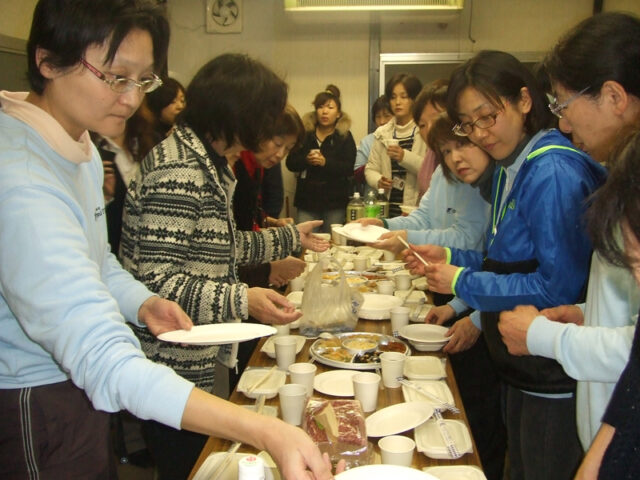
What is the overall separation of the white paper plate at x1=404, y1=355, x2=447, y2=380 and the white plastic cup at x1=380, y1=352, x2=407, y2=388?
5 centimetres

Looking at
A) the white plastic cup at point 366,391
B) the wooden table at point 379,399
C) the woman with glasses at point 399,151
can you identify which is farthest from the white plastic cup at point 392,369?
the woman with glasses at point 399,151

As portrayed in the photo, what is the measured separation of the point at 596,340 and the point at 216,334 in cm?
82

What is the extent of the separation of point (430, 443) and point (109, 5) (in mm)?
1148

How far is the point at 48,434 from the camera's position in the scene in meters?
1.12

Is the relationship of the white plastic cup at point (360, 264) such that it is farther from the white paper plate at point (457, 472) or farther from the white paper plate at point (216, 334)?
the white paper plate at point (457, 472)

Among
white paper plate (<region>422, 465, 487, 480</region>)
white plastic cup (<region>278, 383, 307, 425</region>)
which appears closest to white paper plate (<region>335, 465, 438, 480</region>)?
white paper plate (<region>422, 465, 487, 480</region>)

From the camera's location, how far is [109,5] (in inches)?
45.8

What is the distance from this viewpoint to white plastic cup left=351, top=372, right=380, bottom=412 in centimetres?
152

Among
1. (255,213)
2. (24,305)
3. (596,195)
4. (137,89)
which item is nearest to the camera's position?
(24,305)

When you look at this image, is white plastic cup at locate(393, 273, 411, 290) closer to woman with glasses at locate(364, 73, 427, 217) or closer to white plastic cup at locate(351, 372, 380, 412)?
white plastic cup at locate(351, 372, 380, 412)

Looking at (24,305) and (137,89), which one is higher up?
(137,89)

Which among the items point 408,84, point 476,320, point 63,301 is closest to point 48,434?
point 63,301

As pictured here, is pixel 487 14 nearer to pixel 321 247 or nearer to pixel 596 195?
pixel 321 247

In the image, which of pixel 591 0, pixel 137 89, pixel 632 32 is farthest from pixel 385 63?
pixel 137 89
